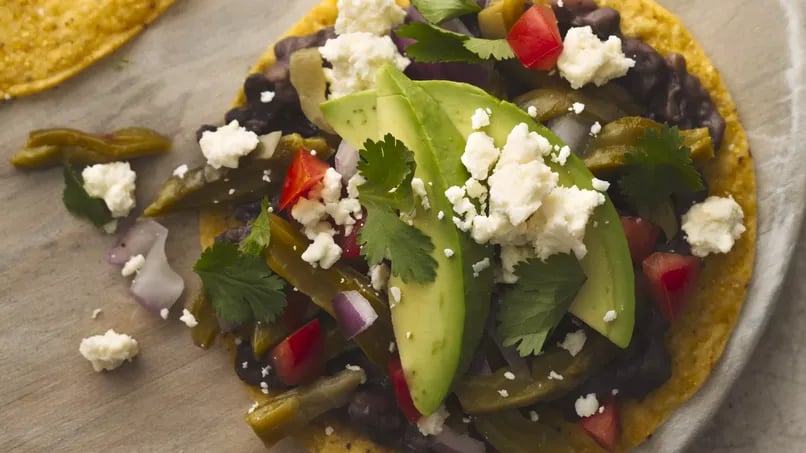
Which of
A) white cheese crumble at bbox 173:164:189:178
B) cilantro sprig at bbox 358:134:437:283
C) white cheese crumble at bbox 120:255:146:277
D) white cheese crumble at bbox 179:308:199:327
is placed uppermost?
cilantro sprig at bbox 358:134:437:283

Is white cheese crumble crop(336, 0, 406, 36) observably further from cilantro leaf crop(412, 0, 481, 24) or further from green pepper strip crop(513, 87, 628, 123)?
green pepper strip crop(513, 87, 628, 123)

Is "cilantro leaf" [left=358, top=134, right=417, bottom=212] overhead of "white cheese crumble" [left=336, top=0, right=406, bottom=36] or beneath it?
beneath

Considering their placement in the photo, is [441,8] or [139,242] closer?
[441,8]

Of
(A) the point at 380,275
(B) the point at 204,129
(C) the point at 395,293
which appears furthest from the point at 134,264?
(C) the point at 395,293

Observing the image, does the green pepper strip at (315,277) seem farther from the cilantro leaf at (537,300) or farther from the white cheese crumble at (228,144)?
the cilantro leaf at (537,300)

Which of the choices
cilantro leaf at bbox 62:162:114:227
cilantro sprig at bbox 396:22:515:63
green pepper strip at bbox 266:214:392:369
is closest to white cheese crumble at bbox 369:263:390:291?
green pepper strip at bbox 266:214:392:369

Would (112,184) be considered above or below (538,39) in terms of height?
below

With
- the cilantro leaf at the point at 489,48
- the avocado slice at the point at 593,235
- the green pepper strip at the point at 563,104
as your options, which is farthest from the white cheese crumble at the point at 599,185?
the cilantro leaf at the point at 489,48

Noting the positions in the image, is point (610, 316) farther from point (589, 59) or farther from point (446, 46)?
point (446, 46)
